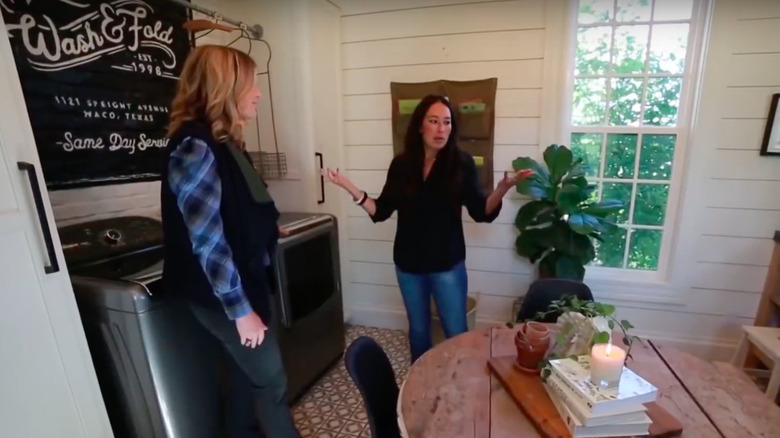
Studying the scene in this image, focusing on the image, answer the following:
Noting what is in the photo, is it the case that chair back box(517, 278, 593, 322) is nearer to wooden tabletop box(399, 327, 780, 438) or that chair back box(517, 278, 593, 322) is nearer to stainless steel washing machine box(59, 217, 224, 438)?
wooden tabletop box(399, 327, 780, 438)

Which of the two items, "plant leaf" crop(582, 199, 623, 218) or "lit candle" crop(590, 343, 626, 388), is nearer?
"lit candle" crop(590, 343, 626, 388)

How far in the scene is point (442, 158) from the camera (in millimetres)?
1802

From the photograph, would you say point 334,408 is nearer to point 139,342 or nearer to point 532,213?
point 139,342

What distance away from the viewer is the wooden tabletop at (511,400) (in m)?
0.96

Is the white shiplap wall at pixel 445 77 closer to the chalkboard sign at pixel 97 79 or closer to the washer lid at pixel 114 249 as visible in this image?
the chalkboard sign at pixel 97 79

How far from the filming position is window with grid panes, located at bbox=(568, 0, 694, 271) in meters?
2.25

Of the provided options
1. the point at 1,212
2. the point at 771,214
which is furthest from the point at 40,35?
the point at 771,214

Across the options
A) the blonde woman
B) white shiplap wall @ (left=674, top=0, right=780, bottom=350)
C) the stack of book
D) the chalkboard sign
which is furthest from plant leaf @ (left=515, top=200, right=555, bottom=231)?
the chalkboard sign

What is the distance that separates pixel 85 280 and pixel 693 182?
9.59 feet

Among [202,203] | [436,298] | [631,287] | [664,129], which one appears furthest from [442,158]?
[631,287]

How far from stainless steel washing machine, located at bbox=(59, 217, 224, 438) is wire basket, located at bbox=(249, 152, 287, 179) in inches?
36.6

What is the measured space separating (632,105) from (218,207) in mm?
2370

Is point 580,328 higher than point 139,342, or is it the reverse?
point 580,328

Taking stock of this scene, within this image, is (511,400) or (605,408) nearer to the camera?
(605,408)
